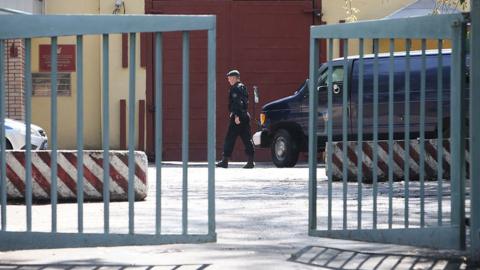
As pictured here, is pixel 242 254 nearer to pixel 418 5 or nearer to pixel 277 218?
pixel 277 218

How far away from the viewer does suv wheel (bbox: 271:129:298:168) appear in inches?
856

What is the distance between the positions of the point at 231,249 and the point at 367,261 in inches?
43.1

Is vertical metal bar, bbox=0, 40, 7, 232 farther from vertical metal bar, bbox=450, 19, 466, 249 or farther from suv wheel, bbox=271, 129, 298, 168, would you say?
suv wheel, bbox=271, 129, 298, 168

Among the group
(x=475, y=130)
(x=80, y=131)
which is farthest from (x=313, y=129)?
(x=80, y=131)

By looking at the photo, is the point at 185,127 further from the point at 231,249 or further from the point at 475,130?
the point at 475,130

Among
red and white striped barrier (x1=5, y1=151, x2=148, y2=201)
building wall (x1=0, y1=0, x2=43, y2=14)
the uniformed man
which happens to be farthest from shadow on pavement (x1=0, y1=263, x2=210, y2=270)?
building wall (x1=0, y1=0, x2=43, y2=14)

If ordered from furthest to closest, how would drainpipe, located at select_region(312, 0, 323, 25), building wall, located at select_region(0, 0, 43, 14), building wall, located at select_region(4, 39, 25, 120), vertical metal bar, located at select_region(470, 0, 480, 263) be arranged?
1. drainpipe, located at select_region(312, 0, 323, 25)
2. building wall, located at select_region(0, 0, 43, 14)
3. building wall, located at select_region(4, 39, 25, 120)
4. vertical metal bar, located at select_region(470, 0, 480, 263)

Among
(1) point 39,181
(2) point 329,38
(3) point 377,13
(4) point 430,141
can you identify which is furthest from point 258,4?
(2) point 329,38

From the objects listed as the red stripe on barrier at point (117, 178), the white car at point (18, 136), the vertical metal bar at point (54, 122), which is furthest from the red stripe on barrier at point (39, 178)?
the white car at point (18, 136)

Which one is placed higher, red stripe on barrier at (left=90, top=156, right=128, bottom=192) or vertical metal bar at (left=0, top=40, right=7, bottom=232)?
vertical metal bar at (left=0, top=40, right=7, bottom=232)

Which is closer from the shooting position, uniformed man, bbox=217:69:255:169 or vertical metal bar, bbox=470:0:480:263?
vertical metal bar, bbox=470:0:480:263

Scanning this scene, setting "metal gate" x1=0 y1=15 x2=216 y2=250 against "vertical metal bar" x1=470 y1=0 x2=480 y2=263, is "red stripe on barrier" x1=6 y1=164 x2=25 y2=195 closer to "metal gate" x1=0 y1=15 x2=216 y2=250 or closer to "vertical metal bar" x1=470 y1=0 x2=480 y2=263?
"metal gate" x1=0 y1=15 x2=216 y2=250

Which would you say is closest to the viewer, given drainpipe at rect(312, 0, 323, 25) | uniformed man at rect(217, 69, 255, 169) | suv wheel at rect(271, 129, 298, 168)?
uniformed man at rect(217, 69, 255, 169)

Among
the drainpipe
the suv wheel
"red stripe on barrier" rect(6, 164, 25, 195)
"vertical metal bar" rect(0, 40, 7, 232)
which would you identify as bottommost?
the suv wheel
